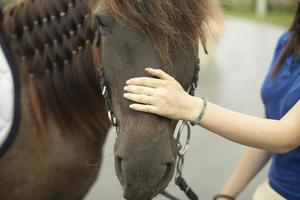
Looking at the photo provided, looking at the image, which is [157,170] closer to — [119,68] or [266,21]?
[119,68]

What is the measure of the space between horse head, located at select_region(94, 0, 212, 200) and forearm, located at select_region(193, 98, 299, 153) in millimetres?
128

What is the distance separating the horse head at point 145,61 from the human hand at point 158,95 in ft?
0.10

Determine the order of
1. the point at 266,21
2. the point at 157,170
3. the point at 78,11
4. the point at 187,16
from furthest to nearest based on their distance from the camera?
the point at 266,21 < the point at 78,11 < the point at 187,16 < the point at 157,170

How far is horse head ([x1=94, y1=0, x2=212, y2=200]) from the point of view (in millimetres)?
1580

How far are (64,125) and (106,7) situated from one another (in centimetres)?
59

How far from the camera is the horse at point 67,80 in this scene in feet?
5.61

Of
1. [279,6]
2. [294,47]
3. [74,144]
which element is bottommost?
[279,6]

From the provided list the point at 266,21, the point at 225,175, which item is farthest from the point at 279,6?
the point at 225,175

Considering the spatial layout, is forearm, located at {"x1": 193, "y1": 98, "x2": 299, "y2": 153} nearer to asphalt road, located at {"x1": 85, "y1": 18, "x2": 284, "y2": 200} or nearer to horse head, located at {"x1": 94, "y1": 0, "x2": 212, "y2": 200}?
horse head, located at {"x1": 94, "y1": 0, "x2": 212, "y2": 200}

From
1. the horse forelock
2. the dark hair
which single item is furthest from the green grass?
the horse forelock

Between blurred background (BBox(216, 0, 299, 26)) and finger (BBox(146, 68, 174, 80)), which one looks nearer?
finger (BBox(146, 68, 174, 80))

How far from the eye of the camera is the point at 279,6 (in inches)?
818

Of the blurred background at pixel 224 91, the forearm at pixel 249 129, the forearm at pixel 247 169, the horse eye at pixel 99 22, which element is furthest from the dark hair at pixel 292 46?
the horse eye at pixel 99 22

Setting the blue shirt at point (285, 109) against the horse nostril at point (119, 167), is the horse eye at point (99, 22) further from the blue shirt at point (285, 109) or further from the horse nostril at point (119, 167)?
the blue shirt at point (285, 109)
